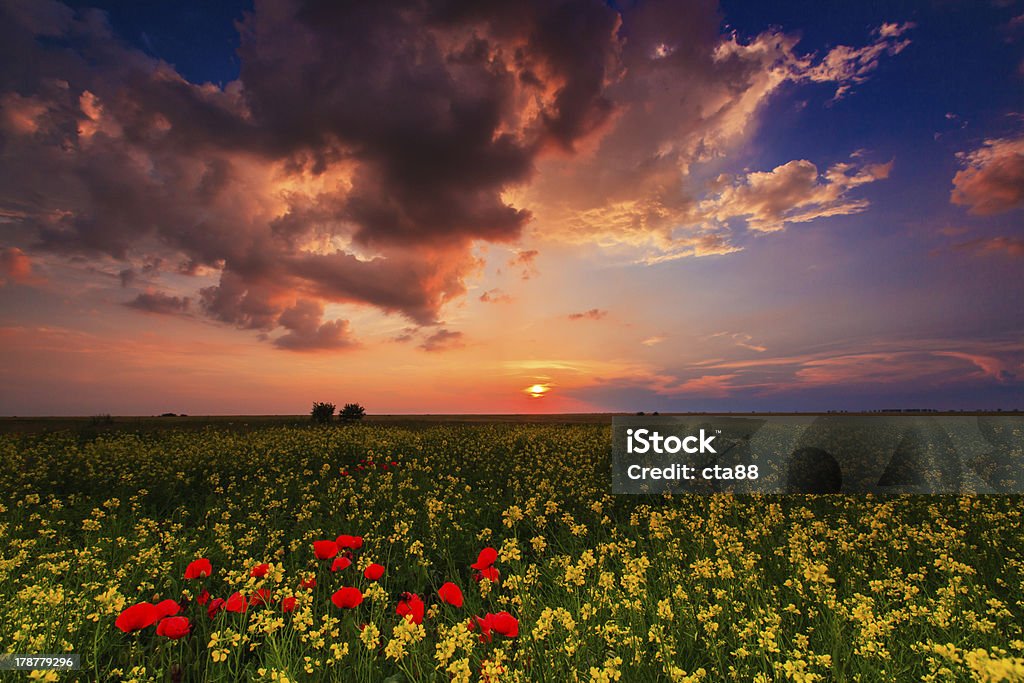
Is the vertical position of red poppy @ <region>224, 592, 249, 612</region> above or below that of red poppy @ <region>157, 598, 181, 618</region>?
below

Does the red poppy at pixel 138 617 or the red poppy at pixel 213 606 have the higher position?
the red poppy at pixel 138 617

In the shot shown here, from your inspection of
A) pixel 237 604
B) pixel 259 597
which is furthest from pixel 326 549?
pixel 237 604

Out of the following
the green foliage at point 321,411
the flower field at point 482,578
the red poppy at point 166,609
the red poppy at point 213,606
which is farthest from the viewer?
the green foliage at point 321,411

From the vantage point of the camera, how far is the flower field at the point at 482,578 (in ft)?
11.8

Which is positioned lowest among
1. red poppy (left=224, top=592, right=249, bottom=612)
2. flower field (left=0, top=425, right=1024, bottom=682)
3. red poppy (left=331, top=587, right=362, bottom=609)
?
flower field (left=0, top=425, right=1024, bottom=682)

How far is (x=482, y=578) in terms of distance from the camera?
18.9 feet

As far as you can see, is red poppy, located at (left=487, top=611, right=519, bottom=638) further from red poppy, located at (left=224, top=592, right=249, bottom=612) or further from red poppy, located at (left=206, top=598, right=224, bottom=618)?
red poppy, located at (left=206, top=598, right=224, bottom=618)

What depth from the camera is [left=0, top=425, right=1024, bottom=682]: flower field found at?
142 inches

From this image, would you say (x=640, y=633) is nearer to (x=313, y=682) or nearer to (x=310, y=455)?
(x=313, y=682)

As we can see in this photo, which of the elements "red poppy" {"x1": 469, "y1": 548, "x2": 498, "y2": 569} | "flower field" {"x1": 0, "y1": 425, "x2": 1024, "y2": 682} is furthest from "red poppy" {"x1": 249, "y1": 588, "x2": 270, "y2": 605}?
"red poppy" {"x1": 469, "y1": 548, "x2": 498, "y2": 569}

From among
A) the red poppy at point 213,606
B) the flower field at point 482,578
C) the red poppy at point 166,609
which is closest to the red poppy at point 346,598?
the flower field at point 482,578

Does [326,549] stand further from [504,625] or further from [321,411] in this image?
[321,411]

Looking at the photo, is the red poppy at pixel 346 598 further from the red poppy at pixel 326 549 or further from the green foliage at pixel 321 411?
the green foliage at pixel 321 411

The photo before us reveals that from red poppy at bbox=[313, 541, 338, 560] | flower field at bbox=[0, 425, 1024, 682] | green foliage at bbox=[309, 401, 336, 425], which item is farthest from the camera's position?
green foliage at bbox=[309, 401, 336, 425]
